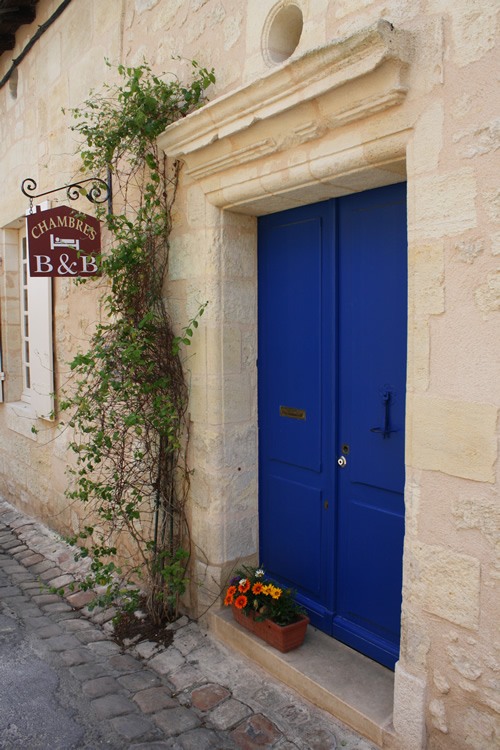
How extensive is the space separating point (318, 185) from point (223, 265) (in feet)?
2.37

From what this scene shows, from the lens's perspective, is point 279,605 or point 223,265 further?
point 223,265

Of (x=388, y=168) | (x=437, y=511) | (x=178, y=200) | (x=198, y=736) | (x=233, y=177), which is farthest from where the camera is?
(x=178, y=200)

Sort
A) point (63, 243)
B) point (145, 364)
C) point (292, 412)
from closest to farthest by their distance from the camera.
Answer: point (292, 412)
point (145, 364)
point (63, 243)

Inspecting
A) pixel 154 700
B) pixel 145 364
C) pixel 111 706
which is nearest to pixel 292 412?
pixel 145 364

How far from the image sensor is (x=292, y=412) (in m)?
3.20

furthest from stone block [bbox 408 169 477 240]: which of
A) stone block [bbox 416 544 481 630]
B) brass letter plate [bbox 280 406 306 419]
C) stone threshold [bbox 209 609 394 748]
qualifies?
stone threshold [bbox 209 609 394 748]

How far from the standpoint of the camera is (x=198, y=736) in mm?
2568

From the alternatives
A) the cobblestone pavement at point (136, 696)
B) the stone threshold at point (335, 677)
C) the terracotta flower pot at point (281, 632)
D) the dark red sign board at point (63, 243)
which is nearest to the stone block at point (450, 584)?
the stone threshold at point (335, 677)

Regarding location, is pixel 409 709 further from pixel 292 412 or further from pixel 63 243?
pixel 63 243

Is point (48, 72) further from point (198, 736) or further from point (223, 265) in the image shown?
point (198, 736)

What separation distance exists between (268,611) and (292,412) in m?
0.96

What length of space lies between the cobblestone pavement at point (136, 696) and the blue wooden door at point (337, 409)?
1.53 feet

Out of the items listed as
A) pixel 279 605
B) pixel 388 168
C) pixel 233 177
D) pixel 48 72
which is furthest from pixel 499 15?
pixel 48 72

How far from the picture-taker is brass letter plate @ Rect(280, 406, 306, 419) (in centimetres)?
314
